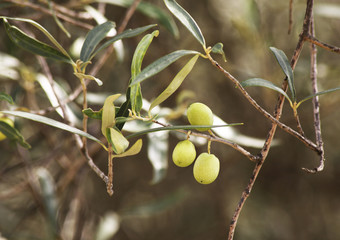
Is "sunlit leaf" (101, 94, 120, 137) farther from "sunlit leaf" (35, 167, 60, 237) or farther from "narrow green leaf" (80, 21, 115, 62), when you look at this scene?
"sunlit leaf" (35, 167, 60, 237)

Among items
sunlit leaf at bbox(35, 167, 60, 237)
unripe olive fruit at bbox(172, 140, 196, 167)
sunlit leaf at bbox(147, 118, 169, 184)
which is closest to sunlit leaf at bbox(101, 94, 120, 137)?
unripe olive fruit at bbox(172, 140, 196, 167)

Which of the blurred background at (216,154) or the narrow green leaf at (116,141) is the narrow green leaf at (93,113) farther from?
the blurred background at (216,154)

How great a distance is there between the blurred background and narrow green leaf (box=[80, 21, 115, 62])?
0.97 metres

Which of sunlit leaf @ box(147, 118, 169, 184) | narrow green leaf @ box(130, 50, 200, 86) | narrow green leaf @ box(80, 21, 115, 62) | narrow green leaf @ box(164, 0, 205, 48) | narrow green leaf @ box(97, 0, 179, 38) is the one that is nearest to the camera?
narrow green leaf @ box(130, 50, 200, 86)

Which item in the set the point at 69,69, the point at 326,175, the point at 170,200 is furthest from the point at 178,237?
the point at 69,69

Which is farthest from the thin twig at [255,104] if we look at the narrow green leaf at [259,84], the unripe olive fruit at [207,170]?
the unripe olive fruit at [207,170]

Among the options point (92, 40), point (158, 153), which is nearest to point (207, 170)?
point (92, 40)

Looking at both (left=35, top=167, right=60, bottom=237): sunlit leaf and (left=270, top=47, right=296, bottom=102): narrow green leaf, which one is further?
(left=35, top=167, right=60, bottom=237): sunlit leaf

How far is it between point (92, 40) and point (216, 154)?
1.66 metres

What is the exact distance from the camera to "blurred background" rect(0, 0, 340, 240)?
1900 mm

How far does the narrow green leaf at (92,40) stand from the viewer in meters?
0.83

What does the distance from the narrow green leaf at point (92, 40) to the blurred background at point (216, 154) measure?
0.97 metres

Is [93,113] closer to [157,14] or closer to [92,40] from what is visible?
[92,40]

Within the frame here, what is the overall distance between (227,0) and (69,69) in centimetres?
117
